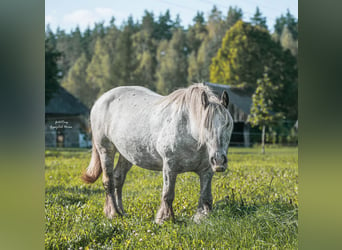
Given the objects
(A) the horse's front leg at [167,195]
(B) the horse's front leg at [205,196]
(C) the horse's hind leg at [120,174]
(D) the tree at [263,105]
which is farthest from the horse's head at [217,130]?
(D) the tree at [263,105]

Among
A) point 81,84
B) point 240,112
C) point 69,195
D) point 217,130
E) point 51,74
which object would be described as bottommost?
point 69,195

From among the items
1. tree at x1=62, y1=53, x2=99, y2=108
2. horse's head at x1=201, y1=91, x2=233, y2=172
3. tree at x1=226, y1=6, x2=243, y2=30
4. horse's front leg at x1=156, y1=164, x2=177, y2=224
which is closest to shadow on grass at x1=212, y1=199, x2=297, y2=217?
horse's front leg at x1=156, y1=164, x2=177, y2=224

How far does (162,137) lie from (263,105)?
6.38 m

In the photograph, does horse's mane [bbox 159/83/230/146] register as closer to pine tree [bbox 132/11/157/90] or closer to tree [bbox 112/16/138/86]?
tree [bbox 112/16/138/86]

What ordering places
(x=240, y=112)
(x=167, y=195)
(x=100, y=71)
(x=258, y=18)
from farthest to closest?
(x=240, y=112)
(x=100, y=71)
(x=258, y=18)
(x=167, y=195)

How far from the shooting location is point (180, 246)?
146 inches

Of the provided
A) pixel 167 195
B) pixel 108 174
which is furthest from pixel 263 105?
pixel 167 195

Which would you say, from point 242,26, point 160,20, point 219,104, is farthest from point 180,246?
point 242,26

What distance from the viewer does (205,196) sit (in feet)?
13.2

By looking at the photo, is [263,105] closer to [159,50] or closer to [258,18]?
[159,50]

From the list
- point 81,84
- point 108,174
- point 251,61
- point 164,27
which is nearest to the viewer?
point 108,174
